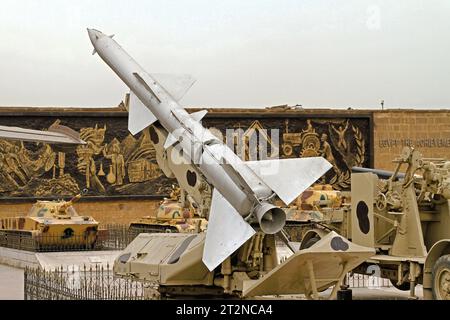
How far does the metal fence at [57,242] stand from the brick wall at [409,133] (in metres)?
8.50

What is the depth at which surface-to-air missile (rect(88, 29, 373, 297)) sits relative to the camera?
9.80 m

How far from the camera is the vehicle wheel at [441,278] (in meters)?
10.1

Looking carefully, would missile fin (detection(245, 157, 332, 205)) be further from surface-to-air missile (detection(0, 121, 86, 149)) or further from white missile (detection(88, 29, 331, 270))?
surface-to-air missile (detection(0, 121, 86, 149))

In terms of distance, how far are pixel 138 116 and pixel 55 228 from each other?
7.21 metres

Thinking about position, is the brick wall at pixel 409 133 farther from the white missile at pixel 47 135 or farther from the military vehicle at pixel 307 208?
the white missile at pixel 47 135

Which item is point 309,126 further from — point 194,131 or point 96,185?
point 194,131

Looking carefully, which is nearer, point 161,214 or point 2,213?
point 161,214

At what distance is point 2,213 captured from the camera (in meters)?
22.6

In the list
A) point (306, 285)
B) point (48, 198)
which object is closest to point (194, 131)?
point (306, 285)

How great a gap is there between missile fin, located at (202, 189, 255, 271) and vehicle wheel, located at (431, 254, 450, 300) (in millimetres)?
2195

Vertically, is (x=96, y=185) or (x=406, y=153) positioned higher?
(x=96, y=185)

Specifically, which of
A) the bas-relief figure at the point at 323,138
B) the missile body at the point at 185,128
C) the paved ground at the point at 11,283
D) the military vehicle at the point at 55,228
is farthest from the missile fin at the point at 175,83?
the bas-relief figure at the point at 323,138
